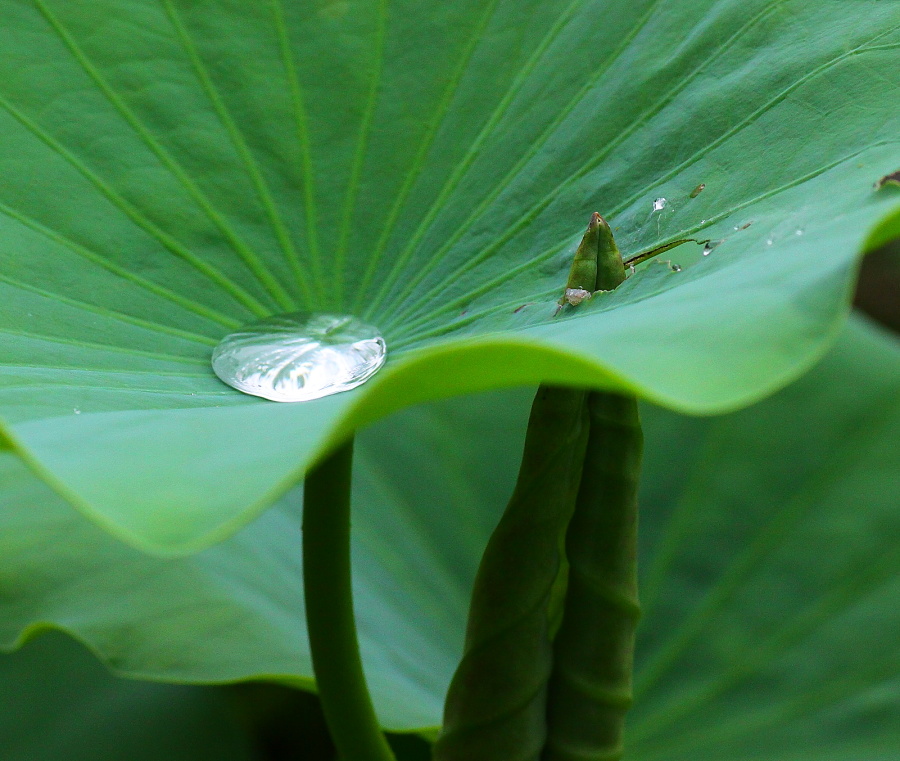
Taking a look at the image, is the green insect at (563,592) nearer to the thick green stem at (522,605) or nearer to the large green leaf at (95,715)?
the thick green stem at (522,605)

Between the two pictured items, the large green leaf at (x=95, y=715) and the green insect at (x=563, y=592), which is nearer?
the green insect at (x=563, y=592)

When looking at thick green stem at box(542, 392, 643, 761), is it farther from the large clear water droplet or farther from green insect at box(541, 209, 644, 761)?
the large clear water droplet

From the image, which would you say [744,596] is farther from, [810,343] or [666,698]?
[810,343]

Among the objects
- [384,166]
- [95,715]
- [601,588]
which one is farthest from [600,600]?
[95,715]

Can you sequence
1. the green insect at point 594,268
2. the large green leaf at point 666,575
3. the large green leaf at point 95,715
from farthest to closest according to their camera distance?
the large green leaf at point 95,715 → the large green leaf at point 666,575 → the green insect at point 594,268

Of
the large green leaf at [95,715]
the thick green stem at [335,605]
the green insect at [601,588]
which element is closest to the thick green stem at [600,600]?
the green insect at [601,588]

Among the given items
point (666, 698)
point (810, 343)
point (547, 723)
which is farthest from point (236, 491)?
point (666, 698)

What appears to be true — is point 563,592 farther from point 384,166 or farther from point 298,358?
point 384,166
